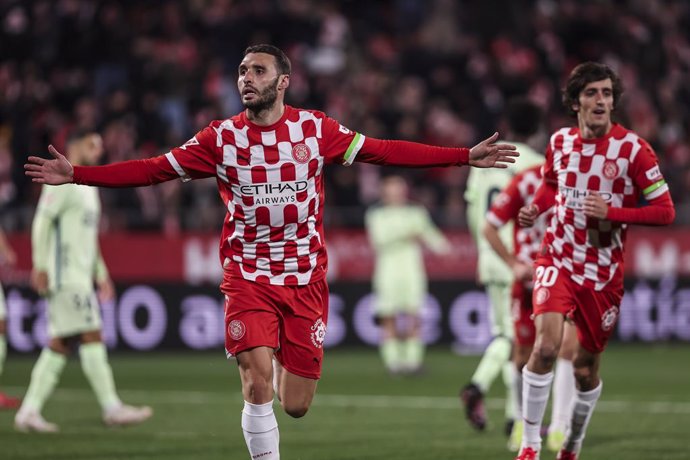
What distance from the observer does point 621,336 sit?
58.4 feet

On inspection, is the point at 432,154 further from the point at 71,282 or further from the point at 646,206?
the point at 71,282

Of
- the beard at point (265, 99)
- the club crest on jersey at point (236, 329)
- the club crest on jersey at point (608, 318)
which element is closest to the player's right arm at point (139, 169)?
the beard at point (265, 99)

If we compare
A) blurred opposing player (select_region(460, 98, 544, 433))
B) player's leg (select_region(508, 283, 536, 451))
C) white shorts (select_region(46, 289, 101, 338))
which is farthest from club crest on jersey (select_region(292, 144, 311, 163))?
white shorts (select_region(46, 289, 101, 338))

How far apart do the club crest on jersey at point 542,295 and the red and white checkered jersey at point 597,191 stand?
197mm

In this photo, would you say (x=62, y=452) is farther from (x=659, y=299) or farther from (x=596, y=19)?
(x=596, y=19)

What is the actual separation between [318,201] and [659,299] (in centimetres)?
1156

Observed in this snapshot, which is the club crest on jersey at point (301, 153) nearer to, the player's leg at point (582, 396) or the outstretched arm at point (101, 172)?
the outstretched arm at point (101, 172)

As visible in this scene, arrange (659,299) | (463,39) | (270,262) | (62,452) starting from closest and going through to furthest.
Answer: (270,262)
(62,452)
(659,299)
(463,39)

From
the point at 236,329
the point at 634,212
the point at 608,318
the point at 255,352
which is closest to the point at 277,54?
the point at 236,329

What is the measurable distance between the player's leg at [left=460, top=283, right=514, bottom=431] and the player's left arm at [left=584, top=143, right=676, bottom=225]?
2543mm

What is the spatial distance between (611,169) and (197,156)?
2.61m

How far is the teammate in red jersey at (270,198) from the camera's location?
668 centimetres

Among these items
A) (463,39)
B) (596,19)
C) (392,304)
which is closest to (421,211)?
(392,304)

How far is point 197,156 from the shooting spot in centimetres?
680
